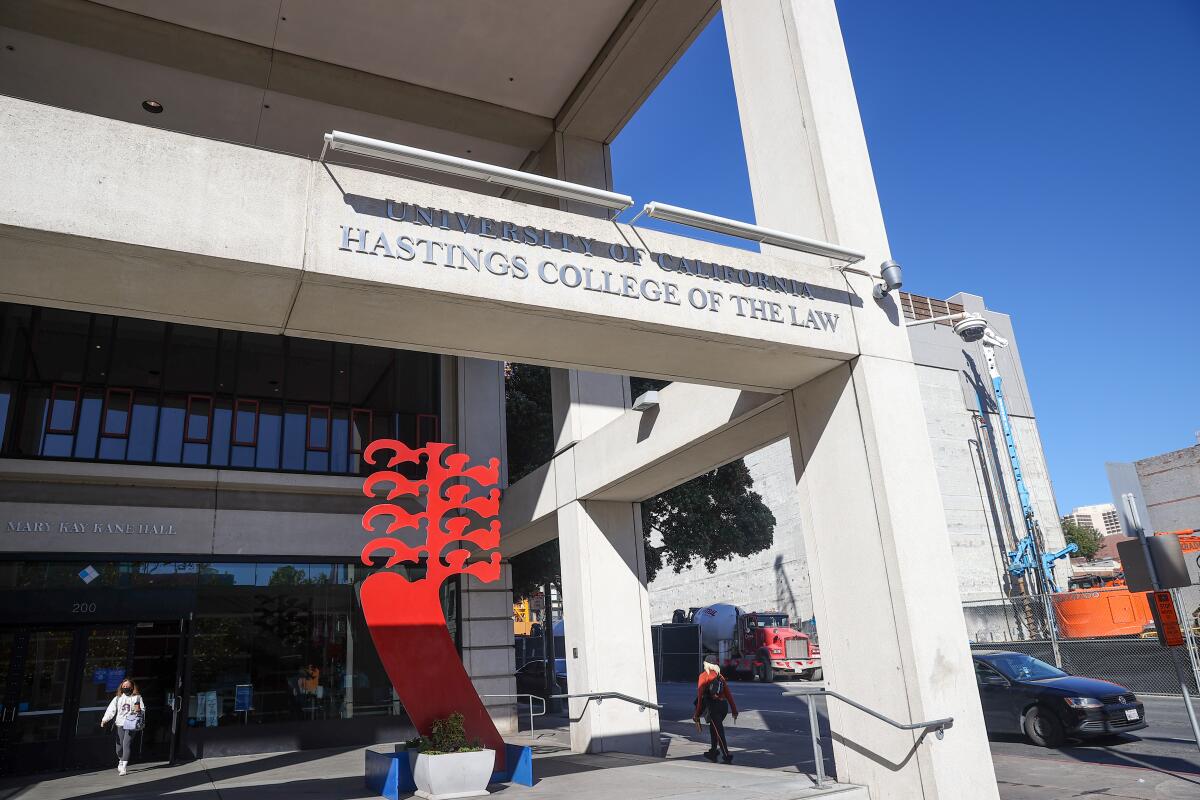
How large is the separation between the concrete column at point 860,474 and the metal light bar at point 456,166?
3.35 m

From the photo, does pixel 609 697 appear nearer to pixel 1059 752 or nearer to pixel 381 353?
pixel 1059 752

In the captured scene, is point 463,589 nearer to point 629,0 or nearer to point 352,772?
point 352,772

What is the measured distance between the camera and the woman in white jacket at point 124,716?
13906mm

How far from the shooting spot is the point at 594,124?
57.3ft

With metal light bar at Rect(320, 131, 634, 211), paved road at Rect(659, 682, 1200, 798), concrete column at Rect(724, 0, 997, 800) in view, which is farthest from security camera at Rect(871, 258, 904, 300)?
paved road at Rect(659, 682, 1200, 798)

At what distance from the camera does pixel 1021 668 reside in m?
14.8

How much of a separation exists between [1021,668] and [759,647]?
19.0 m

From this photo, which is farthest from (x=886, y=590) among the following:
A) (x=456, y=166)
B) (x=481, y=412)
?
(x=481, y=412)

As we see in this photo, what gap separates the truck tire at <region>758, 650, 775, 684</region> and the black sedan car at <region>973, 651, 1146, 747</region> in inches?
726

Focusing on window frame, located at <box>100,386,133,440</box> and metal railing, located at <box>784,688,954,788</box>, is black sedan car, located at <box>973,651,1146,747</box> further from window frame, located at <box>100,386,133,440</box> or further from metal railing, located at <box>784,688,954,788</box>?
window frame, located at <box>100,386,133,440</box>

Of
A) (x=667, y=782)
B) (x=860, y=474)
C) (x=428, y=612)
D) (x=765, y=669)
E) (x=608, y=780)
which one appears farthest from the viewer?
(x=765, y=669)

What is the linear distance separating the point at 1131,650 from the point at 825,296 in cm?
1605

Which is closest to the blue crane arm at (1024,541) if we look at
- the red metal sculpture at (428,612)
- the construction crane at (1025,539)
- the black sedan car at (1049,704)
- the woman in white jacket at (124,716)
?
the construction crane at (1025,539)

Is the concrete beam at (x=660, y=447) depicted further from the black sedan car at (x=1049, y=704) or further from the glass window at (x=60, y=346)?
the glass window at (x=60, y=346)
